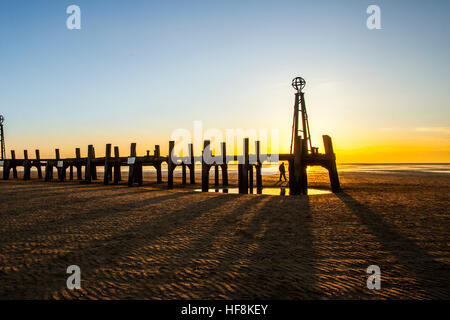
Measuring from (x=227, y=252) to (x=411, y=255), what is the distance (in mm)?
3317

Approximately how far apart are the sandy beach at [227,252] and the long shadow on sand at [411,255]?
0.02m

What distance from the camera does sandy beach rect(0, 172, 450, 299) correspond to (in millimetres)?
3881

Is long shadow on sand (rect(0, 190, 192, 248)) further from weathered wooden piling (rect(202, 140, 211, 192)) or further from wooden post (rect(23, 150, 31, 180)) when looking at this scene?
wooden post (rect(23, 150, 31, 180))

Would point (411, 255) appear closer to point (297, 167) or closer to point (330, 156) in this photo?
point (297, 167)

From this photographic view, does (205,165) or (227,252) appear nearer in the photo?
(227,252)

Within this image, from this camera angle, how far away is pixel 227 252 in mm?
5449

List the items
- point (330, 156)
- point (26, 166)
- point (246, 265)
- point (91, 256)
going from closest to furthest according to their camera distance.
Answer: point (246, 265), point (91, 256), point (330, 156), point (26, 166)

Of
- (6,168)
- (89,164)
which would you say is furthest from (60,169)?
(6,168)

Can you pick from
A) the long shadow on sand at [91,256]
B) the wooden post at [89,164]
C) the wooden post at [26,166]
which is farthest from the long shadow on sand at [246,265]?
the wooden post at [26,166]

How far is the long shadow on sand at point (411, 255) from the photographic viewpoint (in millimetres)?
4121

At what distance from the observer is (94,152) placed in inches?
922
